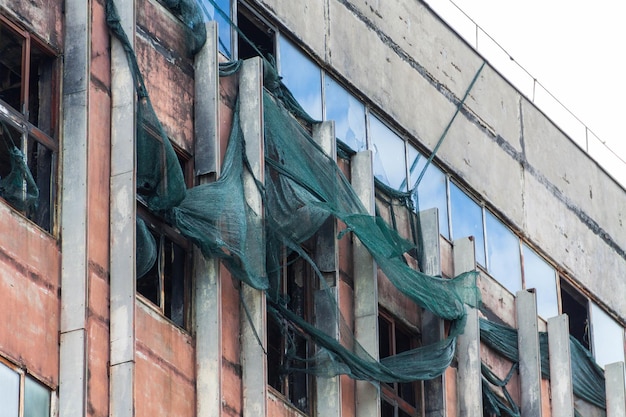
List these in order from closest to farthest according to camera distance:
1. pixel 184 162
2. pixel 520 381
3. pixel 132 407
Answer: pixel 132 407, pixel 184 162, pixel 520 381

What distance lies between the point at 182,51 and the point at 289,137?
2.14 metres

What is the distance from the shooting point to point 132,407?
20.4 metres

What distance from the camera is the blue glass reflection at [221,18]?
2597cm

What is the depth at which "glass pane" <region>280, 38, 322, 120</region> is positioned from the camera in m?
27.6

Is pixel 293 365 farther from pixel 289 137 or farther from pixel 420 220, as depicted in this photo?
pixel 420 220

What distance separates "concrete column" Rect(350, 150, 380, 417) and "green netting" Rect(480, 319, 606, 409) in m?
4.59

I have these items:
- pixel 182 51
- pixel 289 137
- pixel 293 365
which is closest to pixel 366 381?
pixel 293 365

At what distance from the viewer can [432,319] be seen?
28.5m

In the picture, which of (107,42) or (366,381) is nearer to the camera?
(107,42)

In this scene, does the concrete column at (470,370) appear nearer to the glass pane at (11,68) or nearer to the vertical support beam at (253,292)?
the vertical support beam at (253,292)

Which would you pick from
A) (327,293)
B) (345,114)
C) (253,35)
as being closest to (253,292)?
(327,293)

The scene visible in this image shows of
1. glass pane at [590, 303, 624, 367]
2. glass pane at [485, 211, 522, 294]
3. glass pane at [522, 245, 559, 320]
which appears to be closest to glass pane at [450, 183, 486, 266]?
glass pane at [485, 211, 522, 294]

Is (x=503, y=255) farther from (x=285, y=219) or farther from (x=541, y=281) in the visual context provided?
(x=285, y=219)

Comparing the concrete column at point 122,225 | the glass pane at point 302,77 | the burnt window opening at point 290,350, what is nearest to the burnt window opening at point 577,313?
the glass pane at point 302,77
